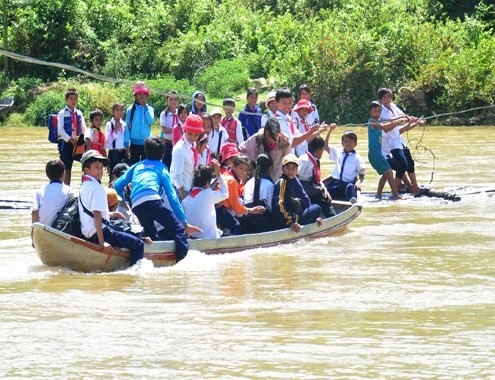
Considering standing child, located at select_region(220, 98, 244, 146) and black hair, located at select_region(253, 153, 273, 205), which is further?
standing child, located at select_region(220, 98, 244, 146)

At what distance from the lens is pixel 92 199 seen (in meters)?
10.5

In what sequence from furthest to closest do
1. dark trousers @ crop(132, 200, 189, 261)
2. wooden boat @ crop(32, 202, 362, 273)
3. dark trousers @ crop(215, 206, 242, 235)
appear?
1. dark trousers @ crop(215, 206, 242, 235)
2. dark trousers @ crop(132, 200, 189, 261)
3. wooden boat @ crop(32, 202, 362, 273)

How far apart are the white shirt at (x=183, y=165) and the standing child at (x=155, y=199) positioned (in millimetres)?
666

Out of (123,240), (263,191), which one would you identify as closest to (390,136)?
(263,191)

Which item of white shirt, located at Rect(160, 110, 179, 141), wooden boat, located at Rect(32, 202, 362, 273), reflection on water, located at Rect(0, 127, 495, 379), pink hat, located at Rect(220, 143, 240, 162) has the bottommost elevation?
reflection on water, located at Rect(0, 127, 495, 379)

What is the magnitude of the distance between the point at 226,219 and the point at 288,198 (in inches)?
27.7

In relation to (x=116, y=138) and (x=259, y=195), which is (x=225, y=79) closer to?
(x=116, y=138)

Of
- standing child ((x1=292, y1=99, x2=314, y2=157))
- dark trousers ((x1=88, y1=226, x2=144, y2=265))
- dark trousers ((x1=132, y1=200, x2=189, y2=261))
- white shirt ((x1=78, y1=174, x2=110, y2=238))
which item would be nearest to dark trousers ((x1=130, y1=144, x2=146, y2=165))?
standing child ((x1=292, y1=99, x2=314, y2=157))

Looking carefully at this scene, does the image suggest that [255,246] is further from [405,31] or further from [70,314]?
[405,31]

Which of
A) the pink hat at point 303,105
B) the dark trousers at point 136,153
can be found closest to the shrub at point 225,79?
the dark trousers at point 136,153

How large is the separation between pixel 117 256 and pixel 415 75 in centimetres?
2407

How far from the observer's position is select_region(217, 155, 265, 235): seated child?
1210 centimetres

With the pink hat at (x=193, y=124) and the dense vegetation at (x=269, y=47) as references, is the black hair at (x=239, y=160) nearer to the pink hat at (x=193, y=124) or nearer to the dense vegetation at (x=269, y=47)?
the pink hat at (x=193, y=124)

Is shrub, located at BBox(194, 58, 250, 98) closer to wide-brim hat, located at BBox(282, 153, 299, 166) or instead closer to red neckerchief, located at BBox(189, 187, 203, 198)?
wide-brim hat, located at BBox(282, 153, 299, 166)
